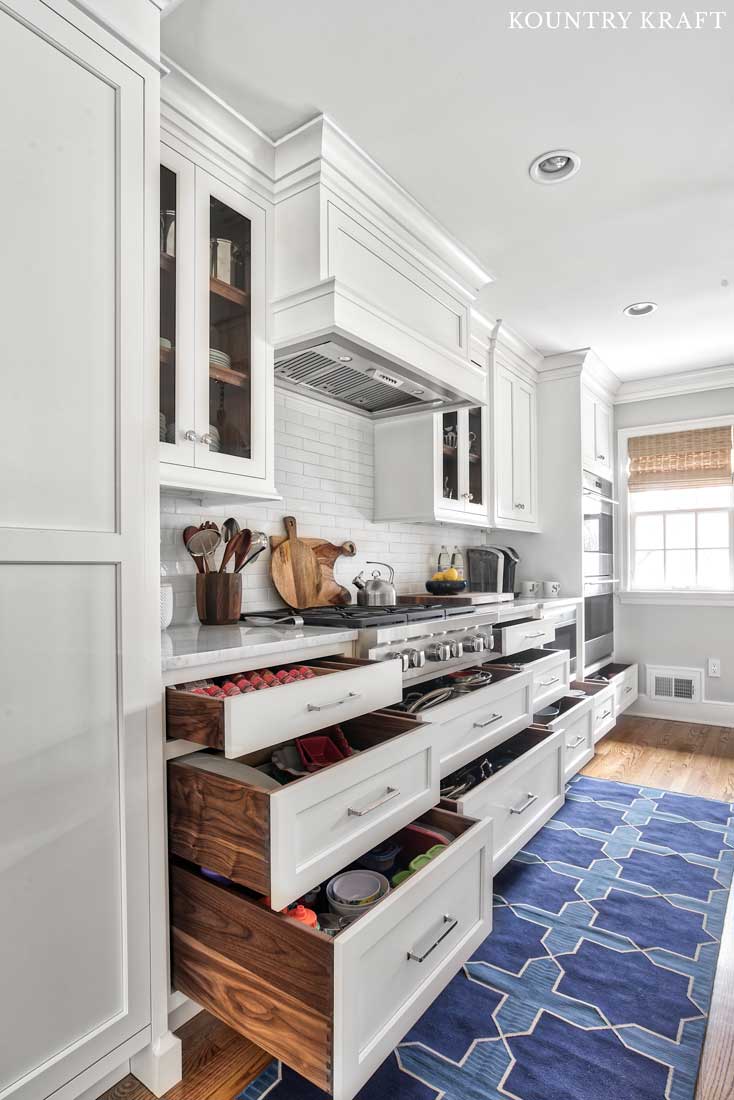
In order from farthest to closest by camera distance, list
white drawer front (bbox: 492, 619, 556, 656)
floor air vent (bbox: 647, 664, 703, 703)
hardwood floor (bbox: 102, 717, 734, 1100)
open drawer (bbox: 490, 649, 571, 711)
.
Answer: floor air vent (bbox: 647, 664, 703, 703) → open drawer (bbox: 490, 649, 571, 711) → white drawer front (bbox: 492, 619, 556, 656) → hardwood floor (bbox: 102, 717, 734, 1100)

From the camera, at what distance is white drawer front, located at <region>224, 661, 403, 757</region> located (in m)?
1.25

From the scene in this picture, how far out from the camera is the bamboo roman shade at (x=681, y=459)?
4328mm

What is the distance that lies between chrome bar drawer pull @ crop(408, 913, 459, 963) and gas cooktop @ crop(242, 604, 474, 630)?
81 centimetres

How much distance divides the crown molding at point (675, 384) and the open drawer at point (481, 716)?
2.97m

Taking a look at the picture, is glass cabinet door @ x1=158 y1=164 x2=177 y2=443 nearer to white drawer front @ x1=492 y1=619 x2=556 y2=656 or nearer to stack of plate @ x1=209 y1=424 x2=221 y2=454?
stack of plate @ x1=209 y1=424 x2=221 y2=454

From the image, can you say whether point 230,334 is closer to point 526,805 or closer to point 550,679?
point 526,805

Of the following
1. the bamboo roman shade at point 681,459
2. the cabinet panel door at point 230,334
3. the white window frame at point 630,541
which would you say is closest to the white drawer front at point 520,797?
the cabinet panel door at point 230,334

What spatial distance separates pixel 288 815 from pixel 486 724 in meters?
1.19

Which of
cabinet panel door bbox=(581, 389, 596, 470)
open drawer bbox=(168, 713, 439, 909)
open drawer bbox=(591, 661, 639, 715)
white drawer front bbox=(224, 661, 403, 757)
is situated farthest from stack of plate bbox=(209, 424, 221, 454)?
open drawer bbox=(591, 661, 639, 715)

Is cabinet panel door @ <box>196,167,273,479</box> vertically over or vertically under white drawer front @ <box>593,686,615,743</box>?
over

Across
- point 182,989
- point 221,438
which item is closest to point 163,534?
point 221,438

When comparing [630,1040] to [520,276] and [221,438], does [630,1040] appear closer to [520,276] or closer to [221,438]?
[221,438]

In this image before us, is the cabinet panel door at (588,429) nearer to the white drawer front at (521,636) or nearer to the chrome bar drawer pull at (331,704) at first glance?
the white drawer front at (521,636)

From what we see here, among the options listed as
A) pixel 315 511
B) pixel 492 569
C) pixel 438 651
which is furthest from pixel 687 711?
pixel 315 511
